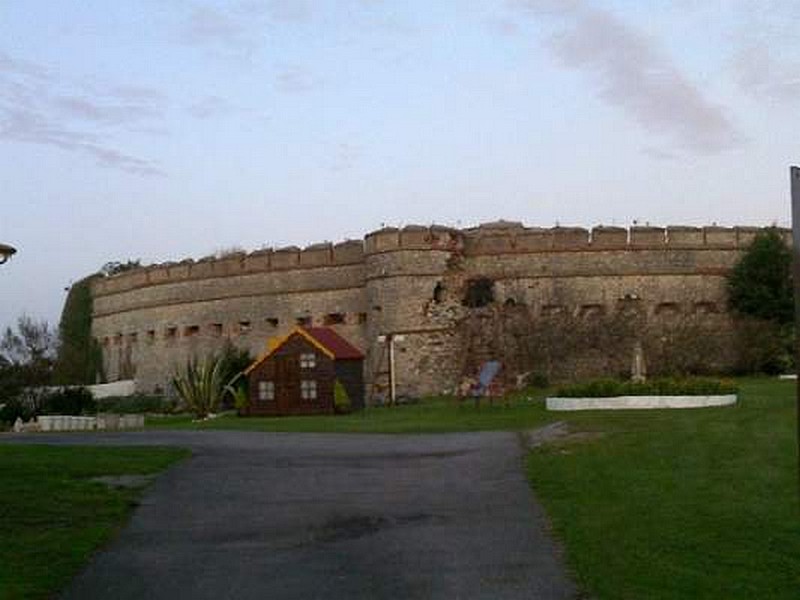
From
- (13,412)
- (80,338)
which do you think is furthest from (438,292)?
(80,338)

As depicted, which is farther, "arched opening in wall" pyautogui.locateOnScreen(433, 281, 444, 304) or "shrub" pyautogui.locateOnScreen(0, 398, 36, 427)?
"arched opening in wall" pyautogui.locateOnScreen(433, 281, 444, 304)

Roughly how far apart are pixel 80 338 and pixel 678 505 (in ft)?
148

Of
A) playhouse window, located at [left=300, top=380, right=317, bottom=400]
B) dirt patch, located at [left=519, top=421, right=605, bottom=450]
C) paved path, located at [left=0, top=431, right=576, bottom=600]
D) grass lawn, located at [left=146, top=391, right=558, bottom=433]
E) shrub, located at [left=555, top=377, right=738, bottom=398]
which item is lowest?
paved path, located at [left=0, top=431, right=576, bottom=600]

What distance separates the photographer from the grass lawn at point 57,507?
8.66 m

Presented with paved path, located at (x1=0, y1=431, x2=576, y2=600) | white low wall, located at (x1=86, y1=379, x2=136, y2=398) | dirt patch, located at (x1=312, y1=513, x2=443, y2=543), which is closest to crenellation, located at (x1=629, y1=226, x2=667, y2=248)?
white low wall, located at (x1=86, y1=379, x2=136, y2=398)

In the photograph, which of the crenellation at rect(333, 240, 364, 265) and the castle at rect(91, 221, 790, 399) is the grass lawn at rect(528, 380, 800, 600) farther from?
the crenellation at rect(333, 240, 364, 265)

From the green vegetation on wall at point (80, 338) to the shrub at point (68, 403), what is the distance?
13.8m

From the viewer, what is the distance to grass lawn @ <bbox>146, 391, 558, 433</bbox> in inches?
850

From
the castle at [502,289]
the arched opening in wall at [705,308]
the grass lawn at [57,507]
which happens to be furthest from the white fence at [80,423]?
the arched opening in wall at [705,308]

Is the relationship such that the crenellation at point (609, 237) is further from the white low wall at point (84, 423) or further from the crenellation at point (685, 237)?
the white low wall at point (84, 423)

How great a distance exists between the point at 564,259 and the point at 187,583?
31.1 meters

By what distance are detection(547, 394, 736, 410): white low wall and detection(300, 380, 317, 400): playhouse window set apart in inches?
338

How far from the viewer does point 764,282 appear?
122 ft

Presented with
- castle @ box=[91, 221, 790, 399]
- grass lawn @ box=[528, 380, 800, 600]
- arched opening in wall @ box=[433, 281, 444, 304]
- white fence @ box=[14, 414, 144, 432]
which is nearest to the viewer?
grass lawn @ box=[528, 380, 800, 600]
